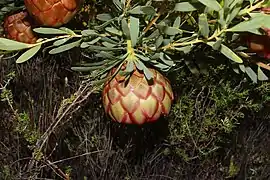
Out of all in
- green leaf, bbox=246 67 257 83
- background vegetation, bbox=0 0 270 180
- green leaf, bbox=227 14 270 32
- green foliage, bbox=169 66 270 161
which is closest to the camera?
green leaf, bbox=227 14 270 32

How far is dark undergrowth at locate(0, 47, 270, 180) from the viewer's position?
1530mm

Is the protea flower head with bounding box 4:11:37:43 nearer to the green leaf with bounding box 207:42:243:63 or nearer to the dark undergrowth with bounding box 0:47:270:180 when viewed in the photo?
the green leaf with bounding box 207:42:243:63

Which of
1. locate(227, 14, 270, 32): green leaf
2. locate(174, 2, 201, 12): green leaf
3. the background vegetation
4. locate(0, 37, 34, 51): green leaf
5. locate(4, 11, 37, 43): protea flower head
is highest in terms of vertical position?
locate(174, 2, 201, 12): green leaf

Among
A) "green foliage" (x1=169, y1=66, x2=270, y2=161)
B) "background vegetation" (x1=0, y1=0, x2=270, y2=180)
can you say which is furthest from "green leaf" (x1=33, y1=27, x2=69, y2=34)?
"background vegetation" (x1=0, y1=0, x2=270, y2=180)

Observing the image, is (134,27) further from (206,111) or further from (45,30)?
(206,111)

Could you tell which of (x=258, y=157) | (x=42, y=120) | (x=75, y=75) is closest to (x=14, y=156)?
(x=42, y=120)

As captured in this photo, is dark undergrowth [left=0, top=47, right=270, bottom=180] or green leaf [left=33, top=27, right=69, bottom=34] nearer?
green leaf [left=33, top=27, right=69, bottom=34]

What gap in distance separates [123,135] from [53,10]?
1292 mm

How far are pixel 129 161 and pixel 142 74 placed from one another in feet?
4.40

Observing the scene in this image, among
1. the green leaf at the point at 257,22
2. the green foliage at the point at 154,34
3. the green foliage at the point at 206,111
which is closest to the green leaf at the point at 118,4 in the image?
the green foliage at the point at 154,34

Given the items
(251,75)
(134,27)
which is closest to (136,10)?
(134,27)

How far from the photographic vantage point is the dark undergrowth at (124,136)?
1530 millimetres

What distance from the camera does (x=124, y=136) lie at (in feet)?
5.38

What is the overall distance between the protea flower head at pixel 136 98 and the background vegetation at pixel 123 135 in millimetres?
1033
